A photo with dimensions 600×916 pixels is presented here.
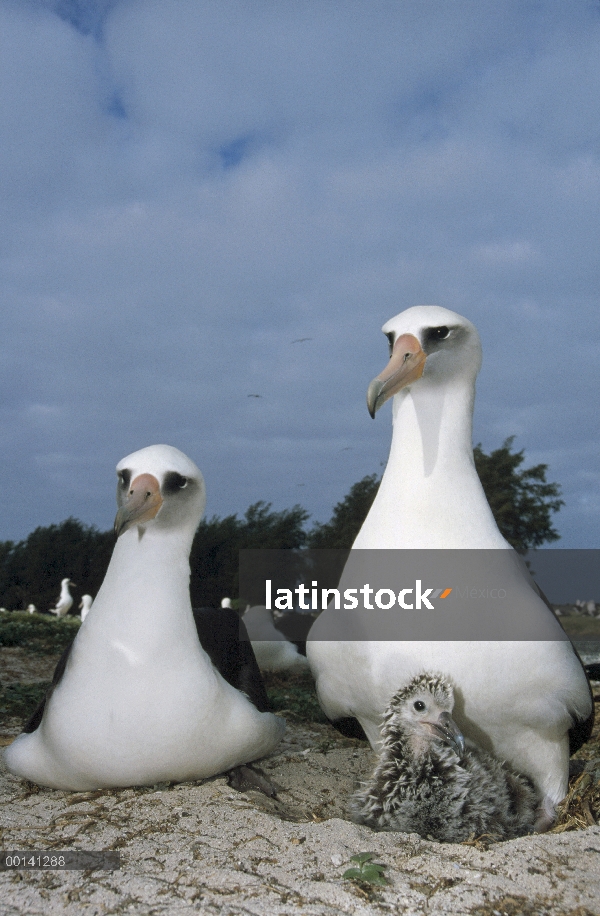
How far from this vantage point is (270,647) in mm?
13469

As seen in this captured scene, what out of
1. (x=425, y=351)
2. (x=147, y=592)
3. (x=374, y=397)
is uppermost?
(x=425, y=351)

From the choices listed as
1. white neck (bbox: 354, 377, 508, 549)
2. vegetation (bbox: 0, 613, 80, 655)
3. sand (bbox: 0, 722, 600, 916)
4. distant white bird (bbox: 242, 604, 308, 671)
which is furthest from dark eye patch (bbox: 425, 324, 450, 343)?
vegetation (bbox: 0, 613, 80, 655)

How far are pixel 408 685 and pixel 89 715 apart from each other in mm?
1681

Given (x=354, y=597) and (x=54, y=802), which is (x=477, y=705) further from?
(x=54, y=802)

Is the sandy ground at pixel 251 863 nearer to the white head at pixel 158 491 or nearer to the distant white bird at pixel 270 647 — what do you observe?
the white head at pixel 158 491

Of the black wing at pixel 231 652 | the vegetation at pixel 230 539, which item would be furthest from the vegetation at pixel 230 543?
the black wing at pixel 231 652

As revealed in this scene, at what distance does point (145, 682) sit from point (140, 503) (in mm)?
936

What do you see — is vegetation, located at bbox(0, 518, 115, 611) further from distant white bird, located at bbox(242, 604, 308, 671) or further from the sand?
the sand

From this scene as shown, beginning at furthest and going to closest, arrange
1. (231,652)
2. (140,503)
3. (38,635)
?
(38,635) < (231,652) < (140,503)

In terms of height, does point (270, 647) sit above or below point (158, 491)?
below

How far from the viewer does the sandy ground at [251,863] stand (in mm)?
2873

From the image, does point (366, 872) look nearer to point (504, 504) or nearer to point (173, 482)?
point (173, 482)

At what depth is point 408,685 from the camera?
4133 mm

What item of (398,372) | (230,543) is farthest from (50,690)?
(230,543)
